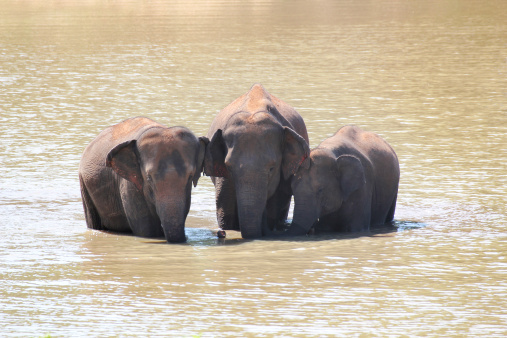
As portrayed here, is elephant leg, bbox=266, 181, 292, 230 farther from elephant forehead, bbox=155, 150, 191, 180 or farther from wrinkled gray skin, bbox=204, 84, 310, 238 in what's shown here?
elephant forehead, bbox=155, 150, 191, 180

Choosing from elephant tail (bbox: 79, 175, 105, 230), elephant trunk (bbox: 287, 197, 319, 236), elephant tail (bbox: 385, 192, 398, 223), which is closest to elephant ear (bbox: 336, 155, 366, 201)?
elephant trunk (bbox: 287, 197, 319, 236)

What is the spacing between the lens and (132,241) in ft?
33.1

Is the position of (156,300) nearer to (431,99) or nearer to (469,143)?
(469,143)

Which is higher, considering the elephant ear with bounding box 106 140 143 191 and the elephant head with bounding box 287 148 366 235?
the elephant ear with bounding box 106 140 143 191

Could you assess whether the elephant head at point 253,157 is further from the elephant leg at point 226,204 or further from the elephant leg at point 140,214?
the elephant leg at point 140,214

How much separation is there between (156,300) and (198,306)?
32 centimetres

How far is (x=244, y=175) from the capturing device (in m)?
9.84

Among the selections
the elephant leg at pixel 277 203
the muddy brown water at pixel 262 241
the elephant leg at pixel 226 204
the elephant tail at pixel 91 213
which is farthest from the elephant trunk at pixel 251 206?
the elephant tail at pixel 91 213

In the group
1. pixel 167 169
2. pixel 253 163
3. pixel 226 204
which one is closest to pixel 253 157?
pixel 253 163

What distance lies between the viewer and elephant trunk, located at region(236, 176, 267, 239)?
9.88 meters

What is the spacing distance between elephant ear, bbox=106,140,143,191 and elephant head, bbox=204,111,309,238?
63 cm

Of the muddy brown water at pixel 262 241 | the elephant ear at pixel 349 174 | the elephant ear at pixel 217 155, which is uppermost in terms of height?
the elephant ear at pixel 217 155

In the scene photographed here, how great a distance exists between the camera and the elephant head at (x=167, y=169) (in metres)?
9.59

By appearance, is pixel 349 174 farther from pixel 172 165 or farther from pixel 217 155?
pixel 172 165
